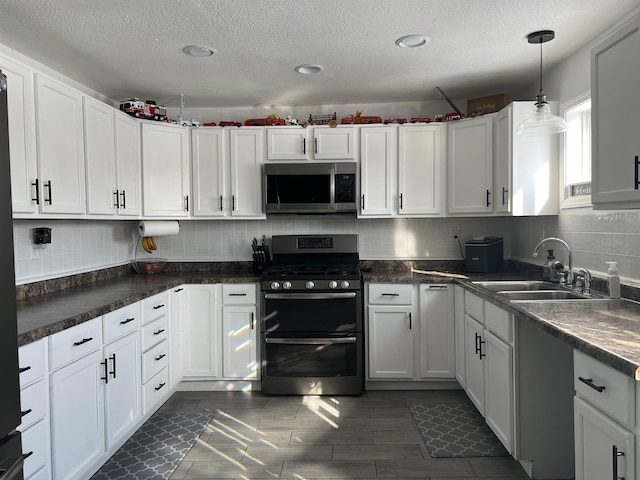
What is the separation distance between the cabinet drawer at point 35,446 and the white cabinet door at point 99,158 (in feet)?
4.66

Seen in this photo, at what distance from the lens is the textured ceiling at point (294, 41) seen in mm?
2297

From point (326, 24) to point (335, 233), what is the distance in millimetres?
2057

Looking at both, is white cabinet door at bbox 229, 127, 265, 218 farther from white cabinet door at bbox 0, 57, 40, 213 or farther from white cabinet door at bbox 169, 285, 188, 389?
white cabinet door at bbox 0, 57, 40, 213

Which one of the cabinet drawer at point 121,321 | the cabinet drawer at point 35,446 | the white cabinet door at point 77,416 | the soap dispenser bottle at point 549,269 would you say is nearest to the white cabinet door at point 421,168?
the soap dispenser bottle at point 549,269

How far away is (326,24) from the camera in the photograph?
2.49 meters

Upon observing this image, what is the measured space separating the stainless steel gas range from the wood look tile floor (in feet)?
0.43

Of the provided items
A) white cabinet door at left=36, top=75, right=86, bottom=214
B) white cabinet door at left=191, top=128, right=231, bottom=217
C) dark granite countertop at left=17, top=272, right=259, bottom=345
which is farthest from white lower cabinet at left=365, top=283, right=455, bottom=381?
white cabinet door at left=36, top=75, right=86, bottom=214

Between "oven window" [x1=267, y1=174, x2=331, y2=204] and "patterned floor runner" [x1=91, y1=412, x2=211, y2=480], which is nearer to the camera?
"patterned floor runner" [x1=91, y1=412, x2=211, y2=480]

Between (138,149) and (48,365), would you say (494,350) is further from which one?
(138,149)

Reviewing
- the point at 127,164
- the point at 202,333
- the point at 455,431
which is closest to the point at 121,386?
the point at 202,333

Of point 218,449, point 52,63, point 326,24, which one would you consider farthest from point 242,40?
A: point 218,449

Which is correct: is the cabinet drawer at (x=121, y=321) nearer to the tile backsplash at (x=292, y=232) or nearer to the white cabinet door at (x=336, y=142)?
the tile backsplash at (x=292, y=232)

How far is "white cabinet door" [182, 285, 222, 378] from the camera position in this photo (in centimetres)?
373

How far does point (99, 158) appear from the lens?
307 centimetres
